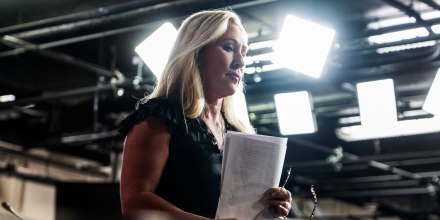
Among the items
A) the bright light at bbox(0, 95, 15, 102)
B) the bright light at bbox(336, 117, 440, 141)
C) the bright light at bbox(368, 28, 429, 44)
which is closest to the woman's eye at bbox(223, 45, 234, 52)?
the bright light at bbox(368, 28, 429, 44)

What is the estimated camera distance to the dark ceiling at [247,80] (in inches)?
229

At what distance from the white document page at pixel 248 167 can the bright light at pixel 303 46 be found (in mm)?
3821

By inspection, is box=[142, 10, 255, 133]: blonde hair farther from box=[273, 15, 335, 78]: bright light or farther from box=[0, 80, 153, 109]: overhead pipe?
box=[0, 80, 153, 109]: overhead pipe

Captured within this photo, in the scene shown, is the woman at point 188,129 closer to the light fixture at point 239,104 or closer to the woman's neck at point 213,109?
the woman's neck at point 213,109

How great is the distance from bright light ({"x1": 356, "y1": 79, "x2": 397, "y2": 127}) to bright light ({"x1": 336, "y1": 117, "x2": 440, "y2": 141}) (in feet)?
3.25

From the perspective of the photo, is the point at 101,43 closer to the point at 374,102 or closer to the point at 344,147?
the point at 374,102

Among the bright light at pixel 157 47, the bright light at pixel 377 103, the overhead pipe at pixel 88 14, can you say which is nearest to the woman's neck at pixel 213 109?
the overhead pipe at pixel 88 14

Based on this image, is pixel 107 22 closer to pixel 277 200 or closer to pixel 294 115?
pixel 294 115

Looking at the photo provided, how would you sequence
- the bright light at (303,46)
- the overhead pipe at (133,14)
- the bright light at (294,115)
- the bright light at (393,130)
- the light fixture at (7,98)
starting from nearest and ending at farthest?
the overhead pipe at (133,14), the bright light at (303,46), the bright light at (294,115), the bright light at (393,130), the light fixture at (7,98)

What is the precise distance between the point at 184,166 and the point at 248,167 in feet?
0.47

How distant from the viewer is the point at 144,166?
58.1 inches

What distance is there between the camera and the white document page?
4.77ft

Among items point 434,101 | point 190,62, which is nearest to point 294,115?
point 434,101

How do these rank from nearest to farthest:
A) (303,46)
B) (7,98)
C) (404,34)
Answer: (303,46)
(404,34)
(7,98)
